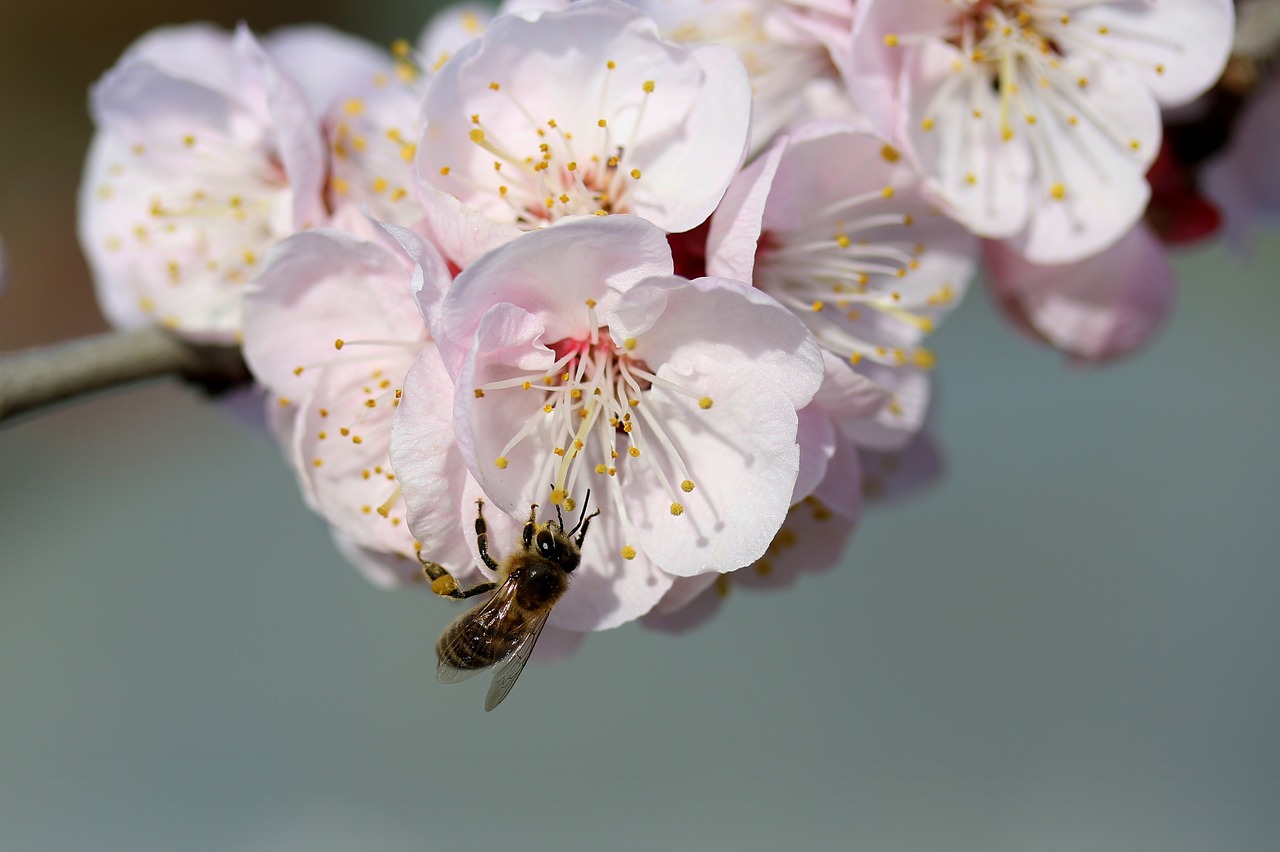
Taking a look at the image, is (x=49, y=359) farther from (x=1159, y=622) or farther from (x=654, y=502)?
(x=1159, y=622)

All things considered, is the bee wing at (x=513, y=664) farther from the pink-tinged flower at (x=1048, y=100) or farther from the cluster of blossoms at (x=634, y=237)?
the pink-tinged flower at (x=1048, y=100)

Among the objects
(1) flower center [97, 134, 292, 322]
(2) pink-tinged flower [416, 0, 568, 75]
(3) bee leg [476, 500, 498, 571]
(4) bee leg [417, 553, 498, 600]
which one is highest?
(2) pink-tinged flower [416, 0, 568, 75]

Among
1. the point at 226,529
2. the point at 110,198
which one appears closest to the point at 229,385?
the point at 110,198

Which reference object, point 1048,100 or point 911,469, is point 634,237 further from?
point 911,469

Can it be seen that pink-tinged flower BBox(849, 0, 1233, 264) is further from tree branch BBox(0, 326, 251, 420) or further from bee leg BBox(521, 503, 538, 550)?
tree branch BBox(0, 326, 251, 420)

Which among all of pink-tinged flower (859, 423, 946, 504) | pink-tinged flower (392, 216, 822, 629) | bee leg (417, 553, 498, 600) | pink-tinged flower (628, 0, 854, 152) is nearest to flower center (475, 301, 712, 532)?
pink-tinged flower (392, 216, 822, 629)

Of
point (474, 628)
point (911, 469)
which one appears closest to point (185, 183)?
point (474, 628)
